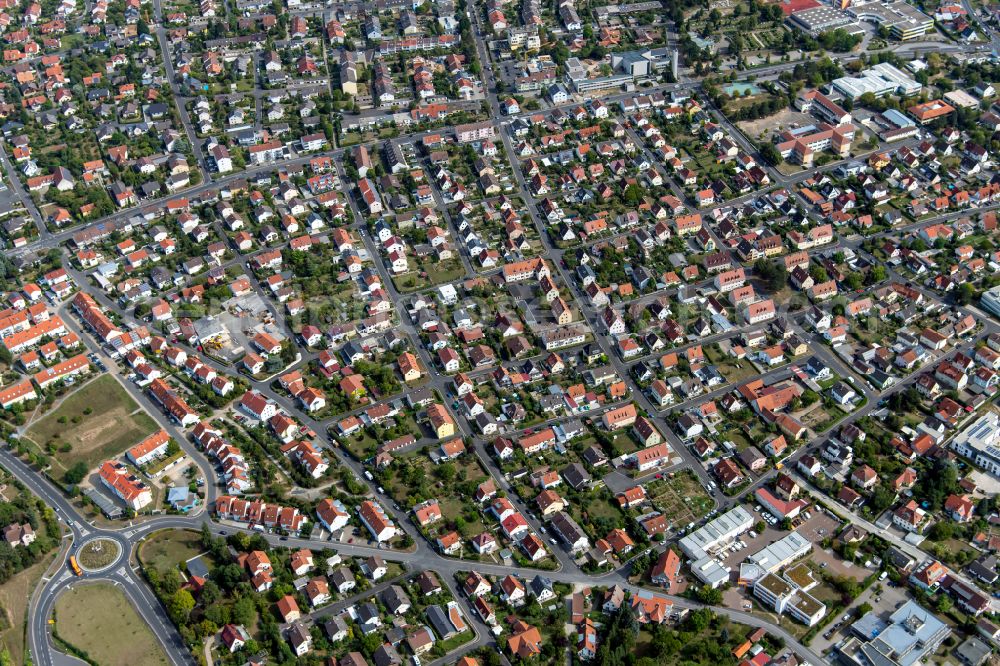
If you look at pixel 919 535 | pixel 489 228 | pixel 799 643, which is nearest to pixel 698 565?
pixel 799 643

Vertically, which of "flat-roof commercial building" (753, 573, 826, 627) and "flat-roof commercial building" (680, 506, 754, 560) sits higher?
"flat-roof commercial building" (680, 506, 754, 560)

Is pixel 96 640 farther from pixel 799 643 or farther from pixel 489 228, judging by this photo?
A: pixel 489 228

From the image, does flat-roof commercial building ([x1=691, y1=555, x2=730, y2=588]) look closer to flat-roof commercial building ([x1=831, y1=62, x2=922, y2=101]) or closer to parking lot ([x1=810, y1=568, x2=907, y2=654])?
parking lot ([x1=810, y1=568, x2=907, y2=654])

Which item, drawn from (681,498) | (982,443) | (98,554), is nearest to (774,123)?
(982,443)

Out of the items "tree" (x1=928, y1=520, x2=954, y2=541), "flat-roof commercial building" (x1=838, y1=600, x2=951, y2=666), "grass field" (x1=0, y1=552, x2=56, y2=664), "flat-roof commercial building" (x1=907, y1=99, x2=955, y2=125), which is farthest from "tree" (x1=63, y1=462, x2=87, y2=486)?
"flat-roof commercial building" (x1=907, y1=99, x2=955, y2=125)

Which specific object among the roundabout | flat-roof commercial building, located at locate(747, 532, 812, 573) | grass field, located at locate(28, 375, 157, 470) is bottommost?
flat-roof commercial building, located at locate(747, 532, 812, 573)

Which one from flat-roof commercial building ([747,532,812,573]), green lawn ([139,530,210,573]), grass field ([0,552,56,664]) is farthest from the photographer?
green lawn ([139,530,210,573])
